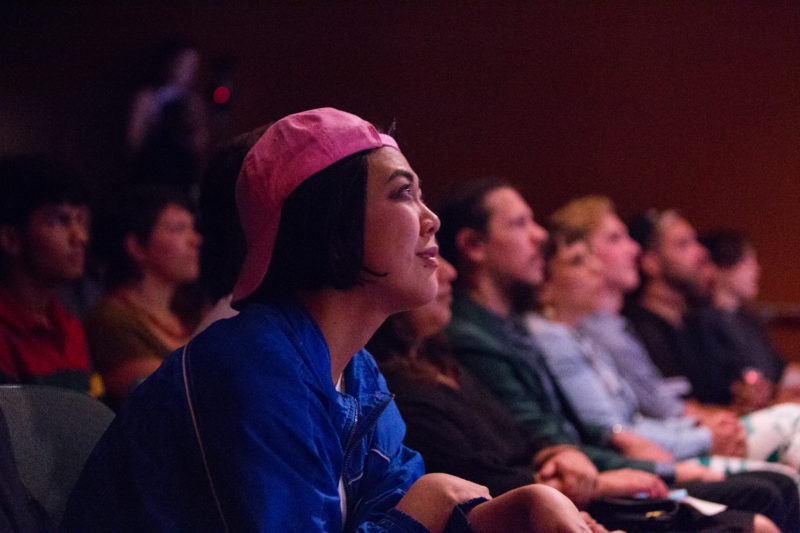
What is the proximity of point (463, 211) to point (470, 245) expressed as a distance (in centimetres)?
9

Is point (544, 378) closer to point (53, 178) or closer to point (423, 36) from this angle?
point (53, 178)

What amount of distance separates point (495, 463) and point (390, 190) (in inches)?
24.7

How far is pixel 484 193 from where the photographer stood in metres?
2.20

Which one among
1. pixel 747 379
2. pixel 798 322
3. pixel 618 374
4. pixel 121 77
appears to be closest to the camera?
pixel 618 374

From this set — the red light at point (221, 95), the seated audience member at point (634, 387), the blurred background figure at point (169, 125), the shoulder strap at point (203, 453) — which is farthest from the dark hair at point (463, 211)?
the red light at point (221, 95)

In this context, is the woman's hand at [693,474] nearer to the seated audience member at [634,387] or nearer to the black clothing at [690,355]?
the seated audience member at [634,387]

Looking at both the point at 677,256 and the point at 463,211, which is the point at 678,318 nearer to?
the point at 677,256

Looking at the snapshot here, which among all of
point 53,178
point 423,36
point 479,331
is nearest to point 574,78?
point 423,36

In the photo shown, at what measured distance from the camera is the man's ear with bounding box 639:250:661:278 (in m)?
3.50

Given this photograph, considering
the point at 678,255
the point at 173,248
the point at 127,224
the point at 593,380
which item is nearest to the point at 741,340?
the point at 678,255

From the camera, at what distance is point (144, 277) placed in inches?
88.0

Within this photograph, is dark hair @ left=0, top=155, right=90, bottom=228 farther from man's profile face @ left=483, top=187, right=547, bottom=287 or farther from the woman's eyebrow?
the woman's eyebrow

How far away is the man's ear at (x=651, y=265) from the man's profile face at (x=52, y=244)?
2.28 metres

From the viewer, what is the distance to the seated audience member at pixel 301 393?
90 centimetres
